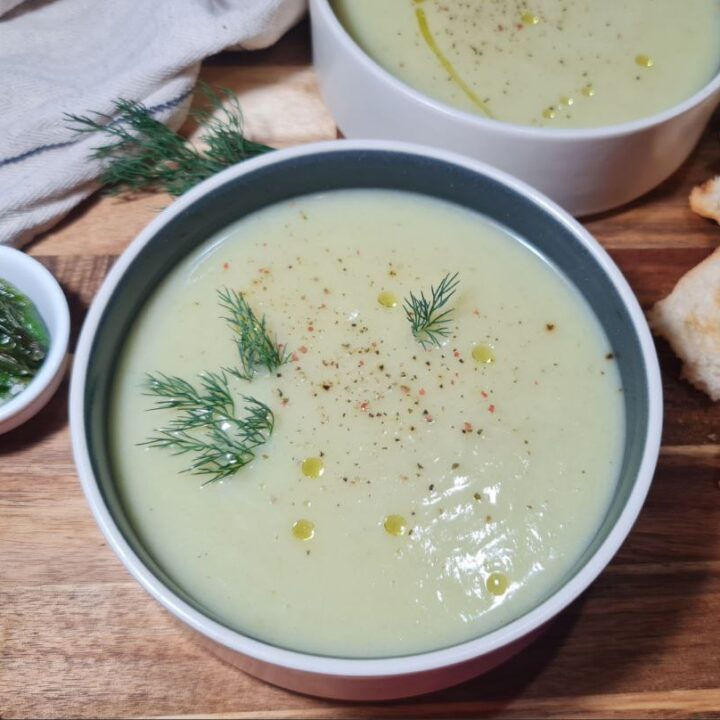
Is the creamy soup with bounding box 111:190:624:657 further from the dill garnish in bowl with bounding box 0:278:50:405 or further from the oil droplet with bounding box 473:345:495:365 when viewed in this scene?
the dill garnish in bowl with bounding box 0:278:50:405

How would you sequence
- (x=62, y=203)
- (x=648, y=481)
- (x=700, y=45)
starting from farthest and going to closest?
(x=700, y=45) < (x=62, y=203) < (x=648, y=481)

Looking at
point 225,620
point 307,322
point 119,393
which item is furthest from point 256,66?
point 225,620

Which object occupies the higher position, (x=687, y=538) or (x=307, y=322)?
(x=307, y=322)

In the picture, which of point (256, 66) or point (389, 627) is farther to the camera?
point (256, 66)

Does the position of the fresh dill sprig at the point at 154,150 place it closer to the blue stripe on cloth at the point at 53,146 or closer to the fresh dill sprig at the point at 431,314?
the blue stripe on cloth at the point at 53,146

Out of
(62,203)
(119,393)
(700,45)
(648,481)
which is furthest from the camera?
(700,45)

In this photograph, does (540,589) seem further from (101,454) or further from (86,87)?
(86,87)

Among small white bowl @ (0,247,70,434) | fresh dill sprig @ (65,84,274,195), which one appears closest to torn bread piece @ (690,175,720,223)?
fresh dill sprig @ (65,84,274,195)

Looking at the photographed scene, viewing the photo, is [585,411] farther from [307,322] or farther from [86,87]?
[86,87]

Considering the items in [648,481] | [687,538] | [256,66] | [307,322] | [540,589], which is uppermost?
[256,66]
